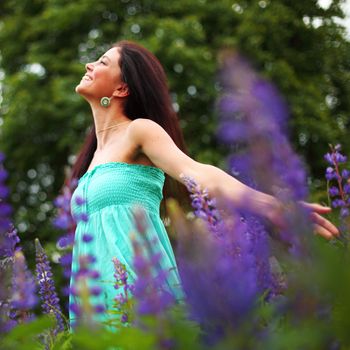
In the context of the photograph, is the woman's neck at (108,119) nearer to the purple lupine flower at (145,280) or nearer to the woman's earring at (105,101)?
the woman's earring at (105,101)

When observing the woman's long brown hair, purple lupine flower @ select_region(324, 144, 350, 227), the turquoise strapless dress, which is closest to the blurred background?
the woman's long brown hair

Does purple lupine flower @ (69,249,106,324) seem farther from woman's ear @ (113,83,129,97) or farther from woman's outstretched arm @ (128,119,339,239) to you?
woman's ear @ (113,83,129,97)

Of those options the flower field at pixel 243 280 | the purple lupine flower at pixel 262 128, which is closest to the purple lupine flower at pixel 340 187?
the flower field at pixel 243 280

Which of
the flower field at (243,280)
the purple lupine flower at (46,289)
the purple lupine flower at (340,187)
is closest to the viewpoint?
the flower field at (243,280)

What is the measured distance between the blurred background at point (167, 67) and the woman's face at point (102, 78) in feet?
30.2

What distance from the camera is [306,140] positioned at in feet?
45.1

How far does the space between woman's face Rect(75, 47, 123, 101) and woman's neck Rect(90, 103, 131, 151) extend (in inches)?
2.2

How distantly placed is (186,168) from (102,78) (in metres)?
1.00

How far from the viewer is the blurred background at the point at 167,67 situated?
43.9ft

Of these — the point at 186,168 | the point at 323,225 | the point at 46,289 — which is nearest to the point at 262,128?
the point at 323,225

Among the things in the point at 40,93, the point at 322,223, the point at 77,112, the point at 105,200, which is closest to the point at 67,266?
the point at 322,223

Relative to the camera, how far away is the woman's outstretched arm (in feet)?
4.60

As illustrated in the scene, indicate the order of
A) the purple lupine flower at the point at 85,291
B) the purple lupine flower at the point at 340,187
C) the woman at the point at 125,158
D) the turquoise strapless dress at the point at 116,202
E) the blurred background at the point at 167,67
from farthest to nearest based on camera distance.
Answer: the blurred background at the point at 167,67 < the turquoise strapless dress at the point at 116,202 < the woman at the point at 125,158 < the purple lupine flower at the point at 340,187 < the purple lupine flower at the point at 85,291

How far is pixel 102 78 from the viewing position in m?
3.24
